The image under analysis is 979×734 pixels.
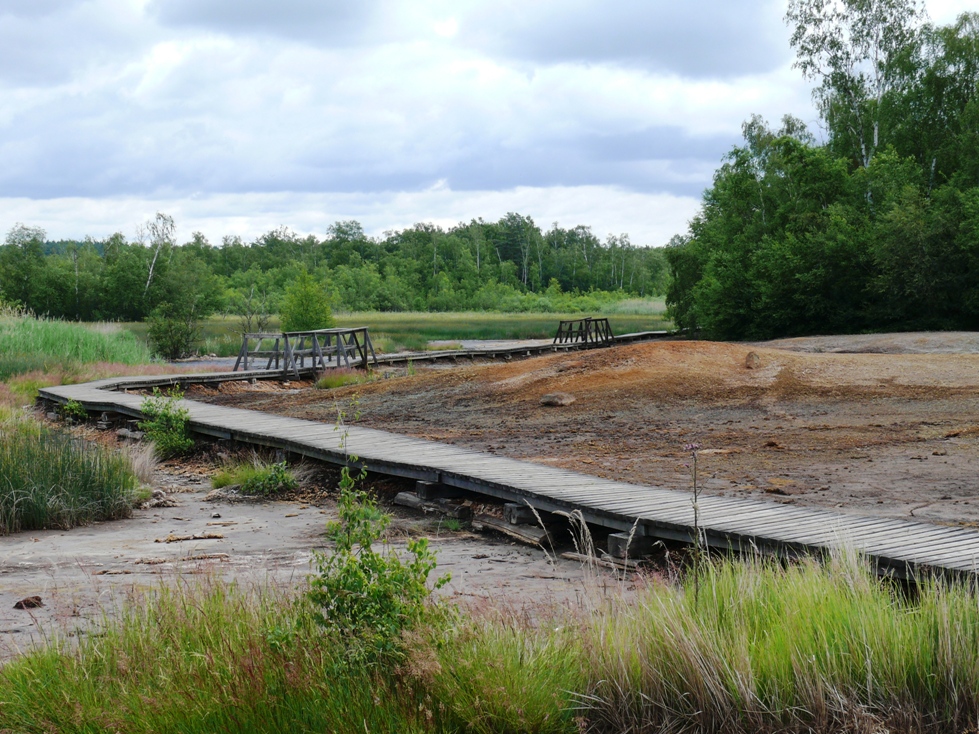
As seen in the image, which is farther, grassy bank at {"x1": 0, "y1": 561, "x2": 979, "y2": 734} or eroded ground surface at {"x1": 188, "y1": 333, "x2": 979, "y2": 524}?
eroded ground surface at {"x1": 188, "y1": 333, "x2": 979, "y2": 524}

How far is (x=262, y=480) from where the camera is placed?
10.4 metres

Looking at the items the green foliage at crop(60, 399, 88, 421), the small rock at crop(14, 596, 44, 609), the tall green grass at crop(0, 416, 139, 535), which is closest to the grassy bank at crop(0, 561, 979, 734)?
the small rock at crop(14, 596, 44, 609)

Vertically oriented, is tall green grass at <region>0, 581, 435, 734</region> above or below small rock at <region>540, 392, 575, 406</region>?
above

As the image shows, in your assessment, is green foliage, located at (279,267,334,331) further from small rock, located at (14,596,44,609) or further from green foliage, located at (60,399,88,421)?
small rock, located at (14,596,44,609)

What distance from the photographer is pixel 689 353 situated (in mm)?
18625

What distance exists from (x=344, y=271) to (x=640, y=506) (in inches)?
3920

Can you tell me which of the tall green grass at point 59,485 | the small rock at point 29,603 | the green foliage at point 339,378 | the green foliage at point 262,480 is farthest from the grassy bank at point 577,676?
the green foliage at point 339,378

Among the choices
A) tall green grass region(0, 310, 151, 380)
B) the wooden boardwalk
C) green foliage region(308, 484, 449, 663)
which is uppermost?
tall green grass region(0, 310, 151, 380)

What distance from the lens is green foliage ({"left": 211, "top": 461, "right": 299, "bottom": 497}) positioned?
33.9 feet

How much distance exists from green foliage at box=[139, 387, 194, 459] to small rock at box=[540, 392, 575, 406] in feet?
18.2

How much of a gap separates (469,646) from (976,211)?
2897 centimetres

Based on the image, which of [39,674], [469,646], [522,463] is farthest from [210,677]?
[522,463]

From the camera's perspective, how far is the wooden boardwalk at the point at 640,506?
17.7 ft

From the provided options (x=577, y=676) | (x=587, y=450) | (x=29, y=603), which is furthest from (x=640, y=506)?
(x=587, y=450)
